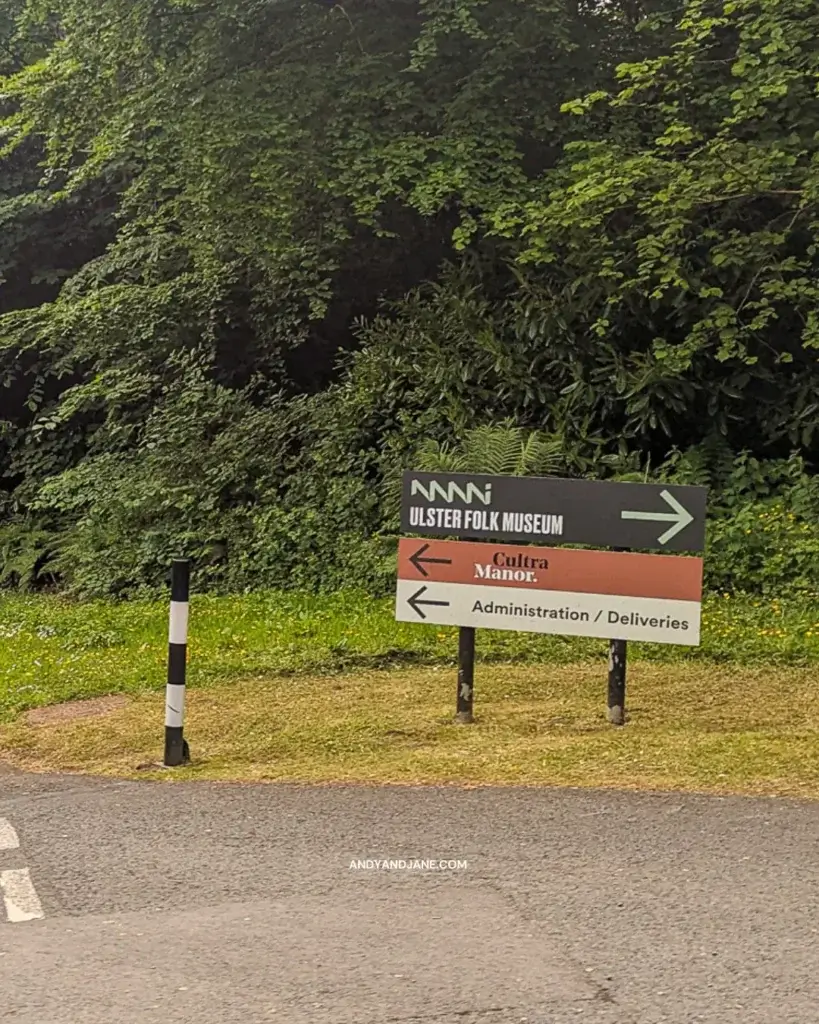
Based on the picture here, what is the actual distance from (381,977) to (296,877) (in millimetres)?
1021

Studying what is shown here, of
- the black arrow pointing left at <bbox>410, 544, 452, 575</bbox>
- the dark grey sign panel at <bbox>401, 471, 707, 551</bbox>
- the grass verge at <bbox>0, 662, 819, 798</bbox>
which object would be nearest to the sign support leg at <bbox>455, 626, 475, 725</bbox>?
the grass verge at <bbox>0, 662, 819, 798</bbox>

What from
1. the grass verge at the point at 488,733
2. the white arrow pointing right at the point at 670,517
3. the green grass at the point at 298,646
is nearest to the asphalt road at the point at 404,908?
the grass verge at the point at 488,733

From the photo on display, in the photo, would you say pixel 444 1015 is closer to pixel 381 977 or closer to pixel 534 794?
pixel 381 977

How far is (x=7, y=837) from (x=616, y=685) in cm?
360

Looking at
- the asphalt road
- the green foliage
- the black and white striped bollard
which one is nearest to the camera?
the asphalt road

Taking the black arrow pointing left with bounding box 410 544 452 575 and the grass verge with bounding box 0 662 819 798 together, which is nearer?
the grass verge with bounding box 0 662 819 798

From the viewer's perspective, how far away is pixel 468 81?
14.3 meters

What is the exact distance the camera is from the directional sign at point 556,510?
22.2 ft

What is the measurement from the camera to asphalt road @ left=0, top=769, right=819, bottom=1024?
3.50 metres

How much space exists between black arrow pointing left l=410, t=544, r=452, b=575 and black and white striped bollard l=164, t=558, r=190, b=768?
151 centimetres

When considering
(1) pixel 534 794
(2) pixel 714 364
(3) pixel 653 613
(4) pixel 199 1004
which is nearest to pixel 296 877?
(4) pixel 199 1004

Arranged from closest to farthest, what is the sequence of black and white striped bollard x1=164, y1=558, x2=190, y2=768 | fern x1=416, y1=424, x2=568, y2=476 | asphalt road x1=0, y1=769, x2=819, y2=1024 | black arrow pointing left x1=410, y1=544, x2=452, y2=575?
asphalt road x1=0, y1=769, x2=819, y2=1024 < black and white striped bollard x1=164, y1=558, x2=190, y2=768 < black arrow pointing left x1=410, y1=544, x2=452, y2=575 < fern x1=416, y1=424, x2=568, y2=476

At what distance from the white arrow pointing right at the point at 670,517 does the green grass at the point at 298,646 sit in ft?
9.13

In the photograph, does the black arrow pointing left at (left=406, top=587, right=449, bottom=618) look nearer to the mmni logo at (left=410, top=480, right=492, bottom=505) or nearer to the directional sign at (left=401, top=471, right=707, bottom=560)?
the directional sign at (left=401, top=471, right=707, bottom=560)
